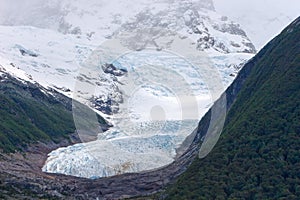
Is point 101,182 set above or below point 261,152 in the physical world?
below

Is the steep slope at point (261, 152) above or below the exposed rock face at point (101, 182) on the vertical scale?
above

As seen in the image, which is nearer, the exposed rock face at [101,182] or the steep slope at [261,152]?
the steep slope at [261,152]

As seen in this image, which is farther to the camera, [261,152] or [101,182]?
[101,182]

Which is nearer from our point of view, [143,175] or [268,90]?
[268,90]

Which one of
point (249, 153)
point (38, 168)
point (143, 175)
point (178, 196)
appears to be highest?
point (249, 153)

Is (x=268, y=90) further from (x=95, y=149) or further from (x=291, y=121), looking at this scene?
(x=95, y=149)

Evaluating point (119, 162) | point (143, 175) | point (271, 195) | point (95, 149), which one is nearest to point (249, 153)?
point (271, 195)

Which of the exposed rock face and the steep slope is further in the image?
the exposed rock face

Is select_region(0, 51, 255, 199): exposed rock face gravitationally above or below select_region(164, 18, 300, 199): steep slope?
below
